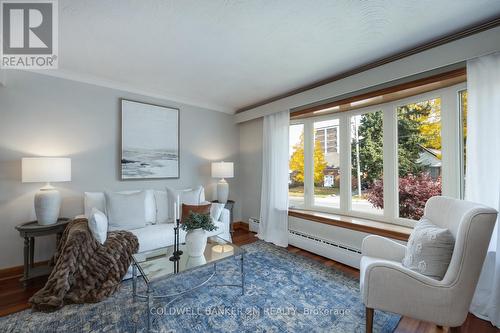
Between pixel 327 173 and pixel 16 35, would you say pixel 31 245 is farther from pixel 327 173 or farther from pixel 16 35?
pixel 327 173

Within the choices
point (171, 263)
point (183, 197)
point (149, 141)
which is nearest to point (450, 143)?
point (171, 263)

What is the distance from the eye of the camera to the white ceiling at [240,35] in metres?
1.62

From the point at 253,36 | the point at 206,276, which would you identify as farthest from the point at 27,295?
the point at 253,36

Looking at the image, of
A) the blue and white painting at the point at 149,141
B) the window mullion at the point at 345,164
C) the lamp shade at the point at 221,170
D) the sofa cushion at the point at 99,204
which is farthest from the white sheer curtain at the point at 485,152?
the blue and white painting at the point at 149,141

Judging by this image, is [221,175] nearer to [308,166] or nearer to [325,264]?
[308,166]

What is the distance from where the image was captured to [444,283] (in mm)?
1302

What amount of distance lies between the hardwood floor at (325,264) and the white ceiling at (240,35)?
2386 millimetres

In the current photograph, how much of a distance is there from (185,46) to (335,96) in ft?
6.27

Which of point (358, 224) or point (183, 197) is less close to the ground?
point (183, 197)

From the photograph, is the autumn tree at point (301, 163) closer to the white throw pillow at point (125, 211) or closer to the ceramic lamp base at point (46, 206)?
the white throw pillow at point (125, 211)

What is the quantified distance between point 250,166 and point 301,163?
1042mm

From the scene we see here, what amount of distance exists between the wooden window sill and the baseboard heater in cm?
25

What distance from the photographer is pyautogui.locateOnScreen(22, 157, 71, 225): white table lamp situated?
2.23m

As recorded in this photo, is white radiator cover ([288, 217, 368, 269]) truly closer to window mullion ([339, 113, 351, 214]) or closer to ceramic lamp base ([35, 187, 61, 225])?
window mullion ([339, 113, 351, 214])
